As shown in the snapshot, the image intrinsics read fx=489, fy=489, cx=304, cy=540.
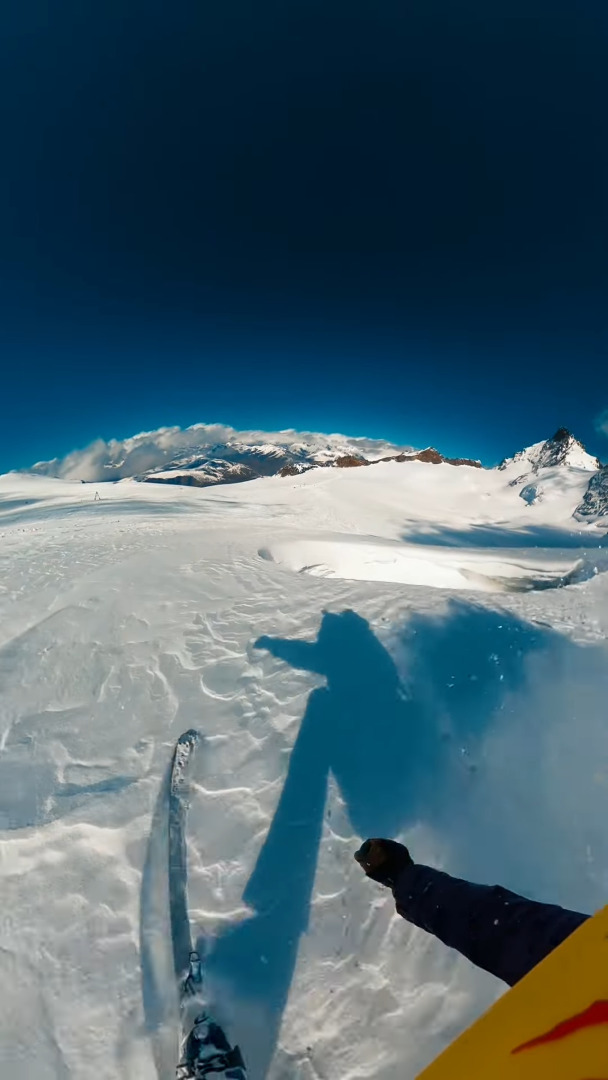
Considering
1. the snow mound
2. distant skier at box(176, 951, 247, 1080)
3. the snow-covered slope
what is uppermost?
the snow-covered slope

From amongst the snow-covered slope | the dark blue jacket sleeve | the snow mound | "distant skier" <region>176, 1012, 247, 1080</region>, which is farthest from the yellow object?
the snow-covered slope

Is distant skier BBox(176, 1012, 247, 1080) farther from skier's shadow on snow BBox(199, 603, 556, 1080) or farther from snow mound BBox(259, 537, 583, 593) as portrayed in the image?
snow mound BBox(259, 537, 583, 593)

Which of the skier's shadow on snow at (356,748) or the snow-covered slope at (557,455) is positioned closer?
the skier's shadow on snow at (356,748)

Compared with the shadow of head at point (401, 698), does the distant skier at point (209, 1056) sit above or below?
below

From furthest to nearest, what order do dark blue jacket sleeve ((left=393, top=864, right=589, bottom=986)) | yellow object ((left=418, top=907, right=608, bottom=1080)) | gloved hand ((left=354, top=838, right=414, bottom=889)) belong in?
1. gloved hand ((left=354, top=838, right=414, bottom=889))
2. dark blue jacket sleeve ((left=393, top=864, right=589, bottom=986))
3. yellow object ((left=418, top=907, right=608, bottom=1080))

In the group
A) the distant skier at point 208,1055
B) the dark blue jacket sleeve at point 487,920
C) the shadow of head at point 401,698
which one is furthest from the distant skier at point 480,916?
the distant skier at point 208,1055

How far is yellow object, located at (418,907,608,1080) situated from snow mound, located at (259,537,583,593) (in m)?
10.6

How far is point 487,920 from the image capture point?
2.52 metres

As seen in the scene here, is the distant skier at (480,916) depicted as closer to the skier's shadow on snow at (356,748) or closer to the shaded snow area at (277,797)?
the shaded snow area at (277,797)

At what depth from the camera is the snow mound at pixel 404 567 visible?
13.4m

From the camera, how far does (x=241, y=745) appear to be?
4738 millimetres

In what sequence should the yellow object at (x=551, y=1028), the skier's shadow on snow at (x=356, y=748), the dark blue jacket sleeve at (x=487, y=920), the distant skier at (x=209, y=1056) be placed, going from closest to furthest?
the yellow object at (x=551, y=1028) < the dark blue jacket sleeve at (x=487, y=920) < the distant skier at (x=209, y=1056) < the skier's shadow on snow at (x=356, y=748)

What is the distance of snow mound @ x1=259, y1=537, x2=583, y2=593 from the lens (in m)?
13.4

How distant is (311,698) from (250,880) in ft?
6.58
